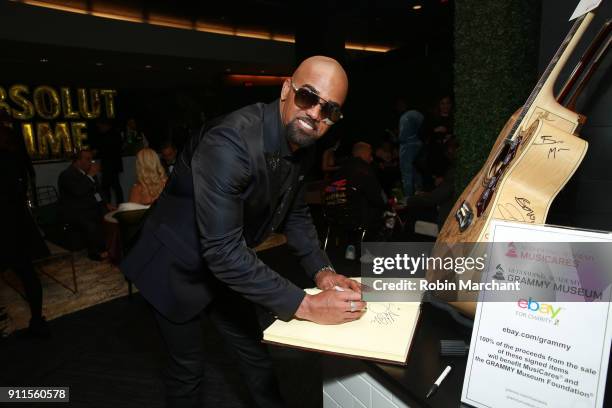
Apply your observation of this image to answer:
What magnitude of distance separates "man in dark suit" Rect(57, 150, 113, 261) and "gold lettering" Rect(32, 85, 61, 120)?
4.75 m

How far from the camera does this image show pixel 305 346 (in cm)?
102

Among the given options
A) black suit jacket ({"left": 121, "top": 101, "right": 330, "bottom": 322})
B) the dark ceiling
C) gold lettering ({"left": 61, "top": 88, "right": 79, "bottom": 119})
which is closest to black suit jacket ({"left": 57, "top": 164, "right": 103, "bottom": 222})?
the dark ceiling

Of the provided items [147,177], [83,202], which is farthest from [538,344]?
[83,202]

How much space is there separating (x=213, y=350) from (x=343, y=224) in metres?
1.94

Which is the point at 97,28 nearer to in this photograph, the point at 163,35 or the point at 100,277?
the point at 163,35

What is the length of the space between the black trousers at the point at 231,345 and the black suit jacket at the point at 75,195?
14.4ft

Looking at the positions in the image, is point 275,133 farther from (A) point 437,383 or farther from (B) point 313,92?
(A) point 437,383

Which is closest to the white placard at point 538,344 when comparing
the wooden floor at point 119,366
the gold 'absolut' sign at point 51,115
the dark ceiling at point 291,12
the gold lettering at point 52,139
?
the wooden floor at point 119,366

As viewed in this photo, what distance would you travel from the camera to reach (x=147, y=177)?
15.1 feet

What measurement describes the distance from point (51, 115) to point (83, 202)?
200 inches

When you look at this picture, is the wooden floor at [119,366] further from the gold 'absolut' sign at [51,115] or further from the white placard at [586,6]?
the gold 'absolut' sign at [51,115]

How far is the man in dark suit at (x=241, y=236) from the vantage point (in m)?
1.19

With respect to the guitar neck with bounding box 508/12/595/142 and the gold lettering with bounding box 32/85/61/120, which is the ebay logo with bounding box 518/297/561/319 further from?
the gold lettering with bounding box 32/85/61/120

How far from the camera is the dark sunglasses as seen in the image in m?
1.28
